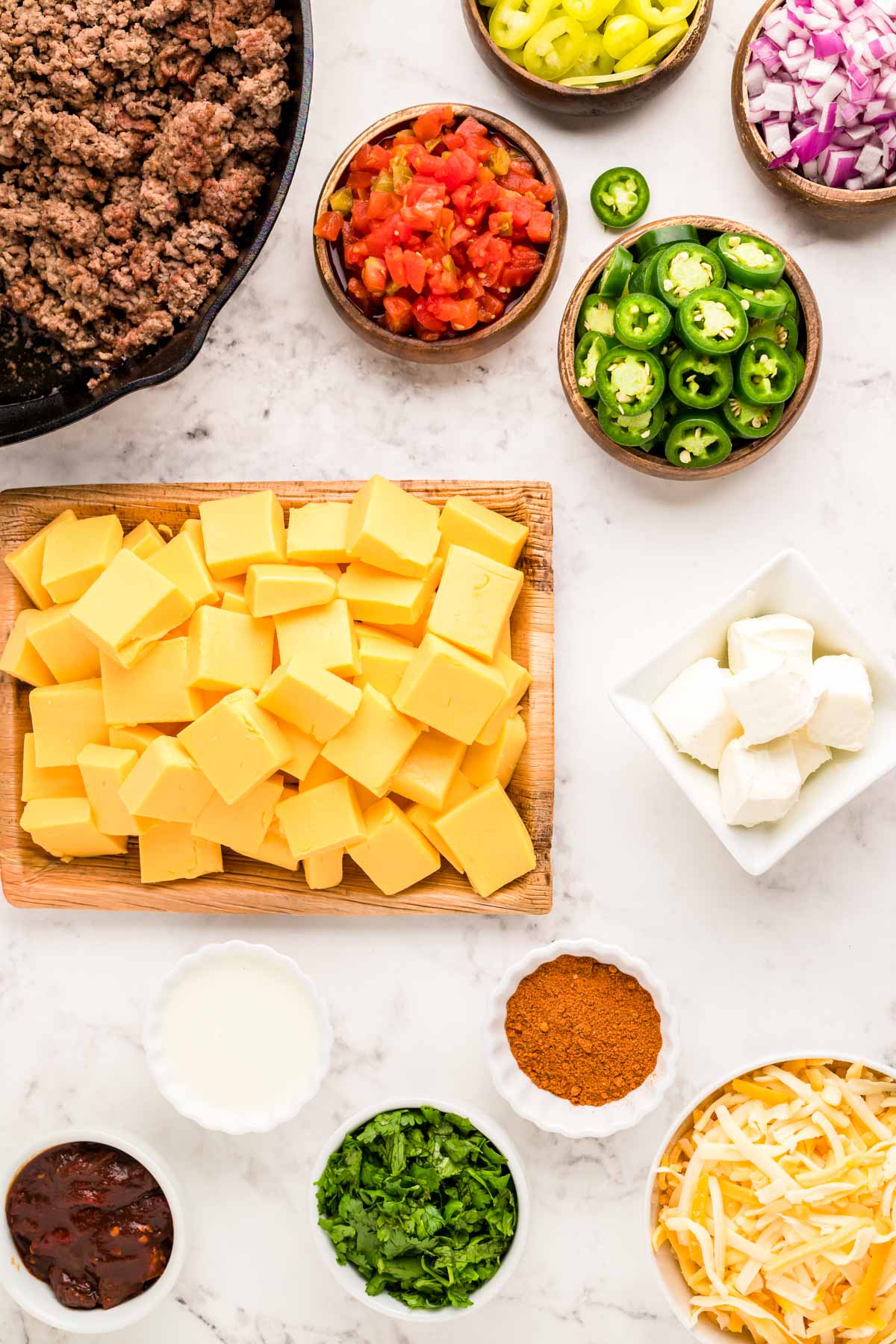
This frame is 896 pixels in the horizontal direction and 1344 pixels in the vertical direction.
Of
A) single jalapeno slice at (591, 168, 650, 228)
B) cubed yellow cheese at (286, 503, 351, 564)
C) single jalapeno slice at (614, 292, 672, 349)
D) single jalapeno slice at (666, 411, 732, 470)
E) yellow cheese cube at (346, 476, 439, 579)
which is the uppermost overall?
single jalapeno slice at (591, 168, 650, 228)

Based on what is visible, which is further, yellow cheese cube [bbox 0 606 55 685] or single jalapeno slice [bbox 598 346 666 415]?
yellow cheese cube [bbox 0 606 55 685]

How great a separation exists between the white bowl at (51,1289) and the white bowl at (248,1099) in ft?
0.45

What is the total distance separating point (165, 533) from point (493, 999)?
4.44 ft

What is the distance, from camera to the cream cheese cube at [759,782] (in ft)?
7.58

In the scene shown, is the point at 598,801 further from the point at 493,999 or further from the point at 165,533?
the point at 165,533

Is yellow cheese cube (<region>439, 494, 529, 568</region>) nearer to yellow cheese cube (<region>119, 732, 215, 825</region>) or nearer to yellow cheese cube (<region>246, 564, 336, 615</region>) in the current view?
yellow cheese cube (<region>246, 564, 336, 615</region>)

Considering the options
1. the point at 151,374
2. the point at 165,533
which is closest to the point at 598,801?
the point at 165,533

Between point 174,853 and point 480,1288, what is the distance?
1.20 meters

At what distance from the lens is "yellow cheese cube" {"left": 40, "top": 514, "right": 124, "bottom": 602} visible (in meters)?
2.53

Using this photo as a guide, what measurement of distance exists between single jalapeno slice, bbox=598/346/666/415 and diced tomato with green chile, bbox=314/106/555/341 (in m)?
0.30

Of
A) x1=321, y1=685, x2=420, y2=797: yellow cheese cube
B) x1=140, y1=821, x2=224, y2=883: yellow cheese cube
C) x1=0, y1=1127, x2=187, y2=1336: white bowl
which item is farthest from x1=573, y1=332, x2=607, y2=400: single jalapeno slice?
x1=0, y1=1127, x2=187, y2=1336: white bowl

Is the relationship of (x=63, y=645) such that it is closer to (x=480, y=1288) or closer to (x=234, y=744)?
(x=234, y=744)

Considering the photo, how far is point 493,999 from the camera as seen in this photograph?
2.53 m

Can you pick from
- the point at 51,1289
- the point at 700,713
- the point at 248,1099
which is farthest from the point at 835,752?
the point at 51,1289
